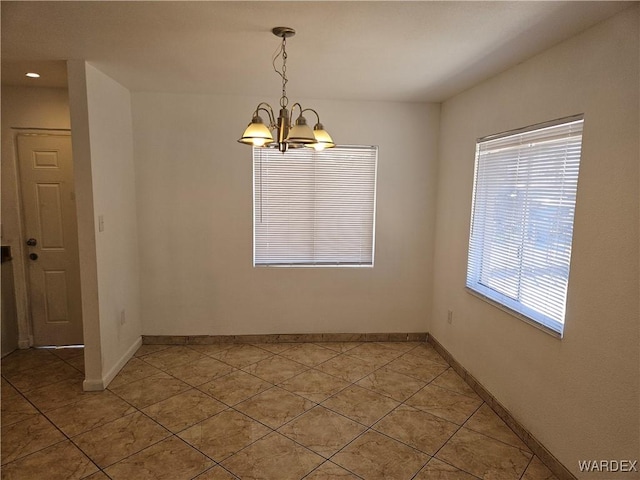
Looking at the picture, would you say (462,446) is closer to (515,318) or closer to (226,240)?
(515,318)

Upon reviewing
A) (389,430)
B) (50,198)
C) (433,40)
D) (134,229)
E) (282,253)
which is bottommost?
(389,430)

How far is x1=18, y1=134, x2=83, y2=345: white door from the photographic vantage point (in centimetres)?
380

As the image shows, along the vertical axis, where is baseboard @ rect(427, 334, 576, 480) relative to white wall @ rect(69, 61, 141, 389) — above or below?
below

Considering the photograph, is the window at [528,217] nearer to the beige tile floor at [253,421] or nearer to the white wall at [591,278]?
the white wall at [591,278]

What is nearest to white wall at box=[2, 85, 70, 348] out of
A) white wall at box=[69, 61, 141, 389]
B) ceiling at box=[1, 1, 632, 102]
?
ceiling at box=[1, 1, 632, 102]

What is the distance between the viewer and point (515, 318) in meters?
2.70

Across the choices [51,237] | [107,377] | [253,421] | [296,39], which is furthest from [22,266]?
[296,39]

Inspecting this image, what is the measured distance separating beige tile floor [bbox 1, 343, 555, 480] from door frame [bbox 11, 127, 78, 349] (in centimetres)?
21

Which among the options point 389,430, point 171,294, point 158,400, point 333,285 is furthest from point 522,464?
point 171,294

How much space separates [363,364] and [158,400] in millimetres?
1856

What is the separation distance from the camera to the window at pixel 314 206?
158 inches

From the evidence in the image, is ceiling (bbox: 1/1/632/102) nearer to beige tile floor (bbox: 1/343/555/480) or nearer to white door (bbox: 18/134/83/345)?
white door (bbox: 18/134/83/345)

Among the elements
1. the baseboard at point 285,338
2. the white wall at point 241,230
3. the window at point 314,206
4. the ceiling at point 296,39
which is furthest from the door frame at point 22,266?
the window at point 314,206

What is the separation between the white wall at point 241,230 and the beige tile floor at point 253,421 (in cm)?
50
